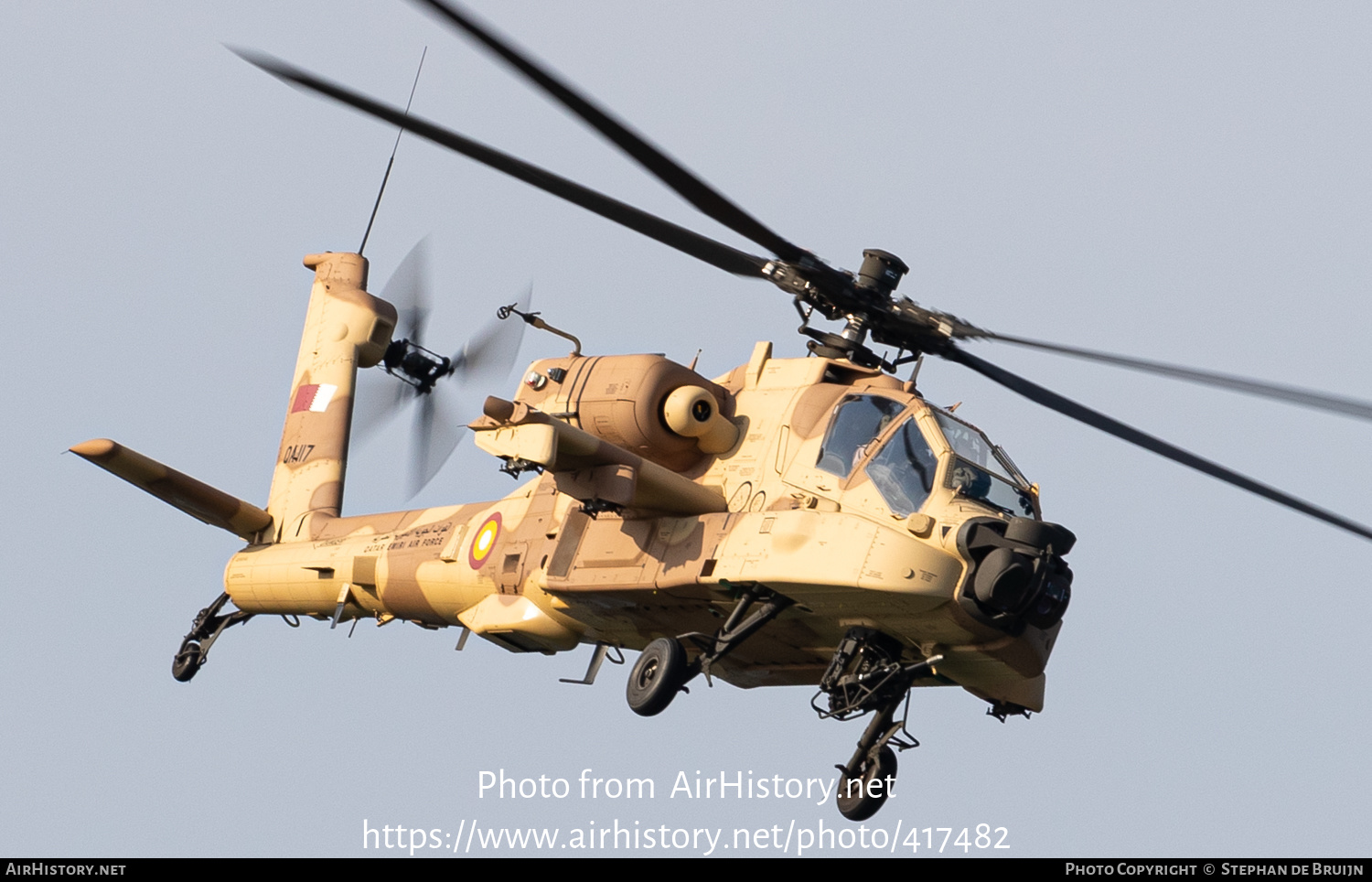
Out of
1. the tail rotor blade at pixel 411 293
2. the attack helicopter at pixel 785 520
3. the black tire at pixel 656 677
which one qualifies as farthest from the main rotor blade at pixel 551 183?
the tail rotor blade at pixel 411 293

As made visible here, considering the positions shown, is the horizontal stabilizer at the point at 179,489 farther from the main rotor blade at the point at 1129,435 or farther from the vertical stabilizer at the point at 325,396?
the main rotor blade at the point at 1129,435

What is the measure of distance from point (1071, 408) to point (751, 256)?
3.20 meters

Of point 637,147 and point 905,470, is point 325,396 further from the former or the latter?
point 637,147

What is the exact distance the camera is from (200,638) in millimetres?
24594

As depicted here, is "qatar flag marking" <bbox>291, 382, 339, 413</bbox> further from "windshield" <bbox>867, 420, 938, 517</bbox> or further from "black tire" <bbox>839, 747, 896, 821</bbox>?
"black tire" <bbox>839, 747, 896, 821</bbox>

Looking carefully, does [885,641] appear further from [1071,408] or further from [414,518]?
[414,518]

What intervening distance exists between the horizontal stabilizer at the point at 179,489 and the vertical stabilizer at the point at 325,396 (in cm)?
39

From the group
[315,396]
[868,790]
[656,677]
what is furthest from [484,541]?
[315,396]

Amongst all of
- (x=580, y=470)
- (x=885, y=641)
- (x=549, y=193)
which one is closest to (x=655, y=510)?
(x=580, y=470)

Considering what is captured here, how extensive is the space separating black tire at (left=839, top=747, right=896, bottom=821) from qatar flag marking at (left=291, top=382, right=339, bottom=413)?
33.1ft

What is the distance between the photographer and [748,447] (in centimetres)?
1809

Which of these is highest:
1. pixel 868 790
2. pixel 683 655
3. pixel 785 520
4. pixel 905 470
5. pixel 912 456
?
pixel 912 456

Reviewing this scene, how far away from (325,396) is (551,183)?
9.80m

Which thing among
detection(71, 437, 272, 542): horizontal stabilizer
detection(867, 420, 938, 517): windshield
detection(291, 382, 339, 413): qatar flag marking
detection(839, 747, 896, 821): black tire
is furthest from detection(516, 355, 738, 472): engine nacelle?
detection(291, 382, 339, 413): qatar flag marking
